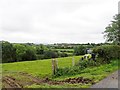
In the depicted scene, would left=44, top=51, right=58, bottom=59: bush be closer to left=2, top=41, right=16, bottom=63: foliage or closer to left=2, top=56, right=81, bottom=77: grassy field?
left=2, top=41, right=16, bottom=63: foliage

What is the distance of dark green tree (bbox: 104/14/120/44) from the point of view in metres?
37.8

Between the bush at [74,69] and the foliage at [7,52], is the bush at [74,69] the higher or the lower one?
the lower one

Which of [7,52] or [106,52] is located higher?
[7,52]

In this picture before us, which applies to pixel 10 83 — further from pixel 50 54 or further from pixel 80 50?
pixel 80 50

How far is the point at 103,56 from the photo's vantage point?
2870 centimetres

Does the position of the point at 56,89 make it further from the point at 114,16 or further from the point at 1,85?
the point at 114,16

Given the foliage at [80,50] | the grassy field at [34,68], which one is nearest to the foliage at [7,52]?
the grassy field at [34,68]

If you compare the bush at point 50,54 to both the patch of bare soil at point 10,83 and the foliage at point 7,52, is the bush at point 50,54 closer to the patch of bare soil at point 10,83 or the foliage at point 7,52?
the foliage at point 7,52

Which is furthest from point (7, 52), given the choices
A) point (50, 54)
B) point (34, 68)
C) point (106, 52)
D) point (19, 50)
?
point (106, 52)

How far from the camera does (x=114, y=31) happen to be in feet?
125

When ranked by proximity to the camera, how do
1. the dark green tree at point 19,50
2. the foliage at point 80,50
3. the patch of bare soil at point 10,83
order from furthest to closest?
the foliage at point 80,50 → the dark green tree at point 19,50 → the patch of bare soil at point 10,83

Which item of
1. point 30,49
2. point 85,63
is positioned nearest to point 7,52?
point 30,49

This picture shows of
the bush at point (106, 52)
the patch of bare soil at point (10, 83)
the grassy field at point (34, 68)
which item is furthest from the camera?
the bush at point (106, 52)

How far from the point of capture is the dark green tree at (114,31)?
37750 millimetres
